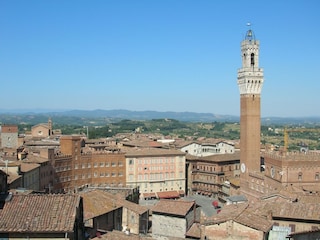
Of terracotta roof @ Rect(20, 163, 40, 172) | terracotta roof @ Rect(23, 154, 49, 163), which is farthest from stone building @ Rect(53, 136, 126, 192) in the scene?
terracotta roof @ Rect(20, 163, 40, 172)

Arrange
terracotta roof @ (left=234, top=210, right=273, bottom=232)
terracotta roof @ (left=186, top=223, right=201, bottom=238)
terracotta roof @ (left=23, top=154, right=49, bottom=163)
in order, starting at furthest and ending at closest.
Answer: terracotta roof @ (left=23, top=154, right=49, bottom=163), terracotta roof @ (left=186, top=223, right=201, bottom=238), terracotta roof @ (left=234, top=210, right=273, bottom=232)

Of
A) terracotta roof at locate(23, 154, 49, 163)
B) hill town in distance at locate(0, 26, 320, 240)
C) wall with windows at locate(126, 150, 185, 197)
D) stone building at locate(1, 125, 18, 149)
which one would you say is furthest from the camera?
stone building at locate(1, 125, 18, 149)

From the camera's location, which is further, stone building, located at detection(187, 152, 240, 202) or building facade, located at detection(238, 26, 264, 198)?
stone building, located at detection(187, 152, 240, 202)

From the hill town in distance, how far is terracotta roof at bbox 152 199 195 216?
0.09m

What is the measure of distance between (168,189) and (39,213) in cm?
6672

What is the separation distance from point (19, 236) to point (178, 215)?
69.0ft

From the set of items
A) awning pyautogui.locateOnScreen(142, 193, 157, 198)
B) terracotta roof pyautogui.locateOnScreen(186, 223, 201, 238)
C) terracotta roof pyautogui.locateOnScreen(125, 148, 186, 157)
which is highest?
terracotta roof pyautogui.locateOnScreen(125, 148, 186, 157)

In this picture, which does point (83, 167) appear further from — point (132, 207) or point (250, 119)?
point (132, 207)

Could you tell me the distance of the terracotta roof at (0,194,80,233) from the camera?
67.2 feet

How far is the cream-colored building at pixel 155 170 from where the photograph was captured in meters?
83.9

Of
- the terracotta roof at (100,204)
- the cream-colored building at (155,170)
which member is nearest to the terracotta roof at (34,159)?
the cream-colored building at (155,170)

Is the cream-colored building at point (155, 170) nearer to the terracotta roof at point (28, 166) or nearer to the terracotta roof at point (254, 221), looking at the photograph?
the terracotta roof at point (28, 166)

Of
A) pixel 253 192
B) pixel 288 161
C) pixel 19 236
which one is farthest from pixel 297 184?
pixel 19 236

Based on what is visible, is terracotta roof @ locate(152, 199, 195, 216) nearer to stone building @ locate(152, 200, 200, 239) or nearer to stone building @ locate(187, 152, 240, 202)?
stone building @ locate(152, 200, 200, 239)
